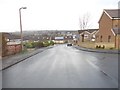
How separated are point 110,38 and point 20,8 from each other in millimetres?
23504

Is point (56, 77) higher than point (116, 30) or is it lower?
lower

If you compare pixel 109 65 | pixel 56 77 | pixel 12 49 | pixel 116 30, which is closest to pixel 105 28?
pixel 116 30

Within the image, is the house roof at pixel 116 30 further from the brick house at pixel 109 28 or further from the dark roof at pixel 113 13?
the dark roof at pixel 113 13

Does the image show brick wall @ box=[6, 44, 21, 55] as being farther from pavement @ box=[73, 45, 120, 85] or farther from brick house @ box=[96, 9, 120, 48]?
brick house @ box=[96, 9, 120, 48]

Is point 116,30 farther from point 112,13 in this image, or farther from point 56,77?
point 56,77

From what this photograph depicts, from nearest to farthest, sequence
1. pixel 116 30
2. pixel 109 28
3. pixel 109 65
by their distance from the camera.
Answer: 1. pixel 109 65
2. pixel 116 30
3. pixel 109 28

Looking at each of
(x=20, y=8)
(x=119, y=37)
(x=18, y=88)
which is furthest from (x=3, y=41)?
(x=119, y=37)

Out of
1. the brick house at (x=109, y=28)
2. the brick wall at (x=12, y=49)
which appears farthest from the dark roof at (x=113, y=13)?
the brick wall at (x=12, y=49)

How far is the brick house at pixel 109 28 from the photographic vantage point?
171ft

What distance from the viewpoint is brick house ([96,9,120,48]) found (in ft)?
171

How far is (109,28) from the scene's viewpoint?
5688 cm

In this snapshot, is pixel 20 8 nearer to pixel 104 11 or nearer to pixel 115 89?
pixel 104 11

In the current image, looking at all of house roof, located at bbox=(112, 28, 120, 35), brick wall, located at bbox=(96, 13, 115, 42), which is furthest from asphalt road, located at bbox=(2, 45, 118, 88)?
brick wall, located at bbox=(96, 13, 115, 42)

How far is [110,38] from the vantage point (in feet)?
182
